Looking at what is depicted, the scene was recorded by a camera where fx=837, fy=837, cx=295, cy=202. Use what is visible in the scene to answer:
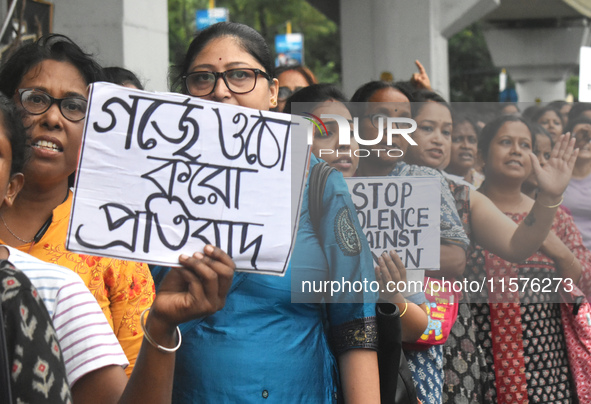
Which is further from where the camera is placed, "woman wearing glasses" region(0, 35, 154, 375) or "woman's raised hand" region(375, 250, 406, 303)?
"woman's raised hand" region(375, 250, 406, 303)

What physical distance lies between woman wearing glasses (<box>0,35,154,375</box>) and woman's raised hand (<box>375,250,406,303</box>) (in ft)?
2.65

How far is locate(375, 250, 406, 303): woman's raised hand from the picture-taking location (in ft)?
9.00

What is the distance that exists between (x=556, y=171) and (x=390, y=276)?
1.23 m

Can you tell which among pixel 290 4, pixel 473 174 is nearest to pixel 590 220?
pixel 473 174

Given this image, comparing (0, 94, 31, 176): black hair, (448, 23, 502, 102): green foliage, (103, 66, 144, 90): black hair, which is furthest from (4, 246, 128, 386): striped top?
(448, 23, 502, 102): green foliage

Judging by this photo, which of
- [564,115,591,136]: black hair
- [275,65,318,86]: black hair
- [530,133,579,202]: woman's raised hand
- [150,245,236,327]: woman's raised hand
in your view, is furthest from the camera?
[275,65,318,86]: black hair

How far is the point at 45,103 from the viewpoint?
2.33 m

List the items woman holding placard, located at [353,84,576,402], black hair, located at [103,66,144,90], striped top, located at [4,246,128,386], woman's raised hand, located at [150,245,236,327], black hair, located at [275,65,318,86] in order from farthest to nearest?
1. black hair, located at [275,65,318,86]
2. woman holding placard, located at [353,84,576,402]
3. black hair, located at [103,66,144,90]
4. woman's raised hand, located at [150,245,236,327]
5. striped top, located at [4,246,128,386]

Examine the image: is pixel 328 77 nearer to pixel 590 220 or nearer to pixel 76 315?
pixel 590 220

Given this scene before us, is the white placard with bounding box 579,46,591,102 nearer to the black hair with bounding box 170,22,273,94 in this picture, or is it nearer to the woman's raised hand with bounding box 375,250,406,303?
the woman's raised hand with bounding box 375,250,406,303

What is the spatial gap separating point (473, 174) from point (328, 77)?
1251 inches

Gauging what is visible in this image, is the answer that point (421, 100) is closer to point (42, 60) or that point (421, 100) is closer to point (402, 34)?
point (42, 60)

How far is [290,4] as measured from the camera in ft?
99.6

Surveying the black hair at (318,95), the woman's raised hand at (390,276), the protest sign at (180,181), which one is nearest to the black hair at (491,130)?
the black hair at (318,95)
